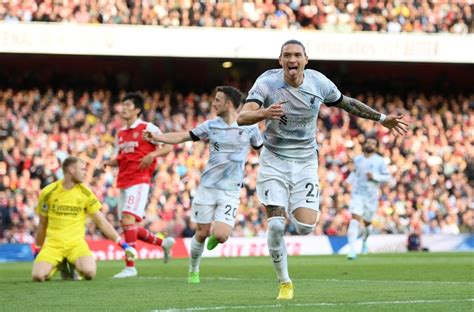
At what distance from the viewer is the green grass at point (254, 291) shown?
9758 millimetres

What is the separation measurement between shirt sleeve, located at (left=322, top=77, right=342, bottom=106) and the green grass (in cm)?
188

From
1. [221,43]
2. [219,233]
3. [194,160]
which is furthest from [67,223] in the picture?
[221,43]

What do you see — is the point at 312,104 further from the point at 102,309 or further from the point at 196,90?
the point at 196,90

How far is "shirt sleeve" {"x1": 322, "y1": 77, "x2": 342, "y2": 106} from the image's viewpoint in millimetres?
10914

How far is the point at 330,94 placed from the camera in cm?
1098

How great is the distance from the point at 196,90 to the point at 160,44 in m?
3.68

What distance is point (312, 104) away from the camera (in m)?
10.8

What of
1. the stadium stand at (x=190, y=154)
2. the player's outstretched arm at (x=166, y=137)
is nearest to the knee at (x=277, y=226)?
the player's outstretched arm at (x=166, y=137)

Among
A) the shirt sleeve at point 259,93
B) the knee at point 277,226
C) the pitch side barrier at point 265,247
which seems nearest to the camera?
A: the shirt sleeve at point 259,93

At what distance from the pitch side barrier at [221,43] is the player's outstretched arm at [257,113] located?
861 inches

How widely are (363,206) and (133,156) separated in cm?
764

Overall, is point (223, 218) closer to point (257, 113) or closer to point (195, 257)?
point (195, 257)

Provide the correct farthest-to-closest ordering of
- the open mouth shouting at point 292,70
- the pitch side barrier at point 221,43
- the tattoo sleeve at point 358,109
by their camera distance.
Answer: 1. the pitch side barrier at point 221,43
2. the tattoo sleeve at point 358,109
3. the open mouth shouting at point 292,70

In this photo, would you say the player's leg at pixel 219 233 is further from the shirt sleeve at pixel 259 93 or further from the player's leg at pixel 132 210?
the shirt sleeve at pixel 259 93
